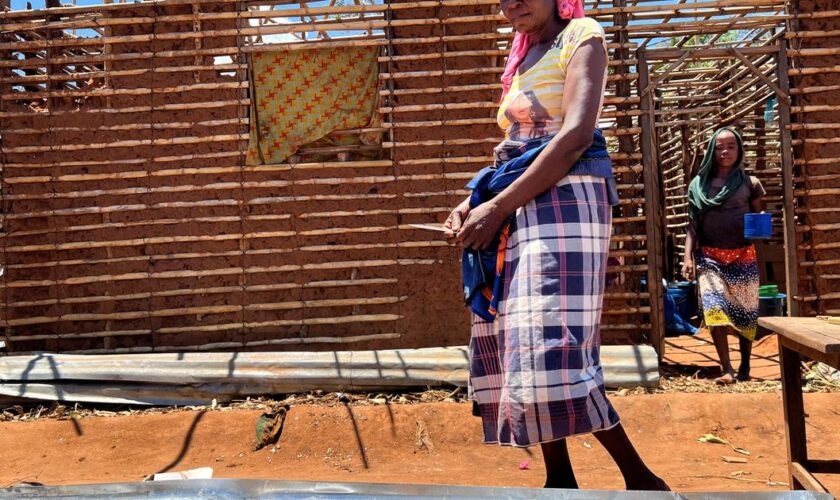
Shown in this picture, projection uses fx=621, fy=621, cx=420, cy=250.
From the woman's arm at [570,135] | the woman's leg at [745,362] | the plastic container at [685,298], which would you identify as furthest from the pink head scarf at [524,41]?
the plastic container at [685,298]

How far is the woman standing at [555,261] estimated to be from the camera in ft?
5.47

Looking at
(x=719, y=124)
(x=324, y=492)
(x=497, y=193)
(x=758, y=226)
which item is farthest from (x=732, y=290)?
(x=719, y=124)

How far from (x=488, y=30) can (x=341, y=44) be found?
4.05 feet

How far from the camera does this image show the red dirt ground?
345 cm

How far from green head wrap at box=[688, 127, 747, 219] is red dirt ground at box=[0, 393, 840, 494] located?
1.46m

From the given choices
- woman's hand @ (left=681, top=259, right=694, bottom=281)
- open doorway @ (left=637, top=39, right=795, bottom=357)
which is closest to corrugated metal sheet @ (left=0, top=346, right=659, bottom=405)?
woman's hand @ (left=681, top=259, right=694, bottom=281)

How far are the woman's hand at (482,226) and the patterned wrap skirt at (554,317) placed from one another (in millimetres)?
65

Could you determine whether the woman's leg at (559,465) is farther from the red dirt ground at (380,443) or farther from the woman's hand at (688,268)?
the woman's hand at (688,268)

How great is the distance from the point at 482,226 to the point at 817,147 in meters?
4.72

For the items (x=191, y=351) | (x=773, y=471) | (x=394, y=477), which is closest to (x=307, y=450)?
(x=394, y=477)

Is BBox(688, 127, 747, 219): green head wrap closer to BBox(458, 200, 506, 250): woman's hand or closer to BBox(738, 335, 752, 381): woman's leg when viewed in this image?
BBox(738, 335, 752, 381): woman's leg

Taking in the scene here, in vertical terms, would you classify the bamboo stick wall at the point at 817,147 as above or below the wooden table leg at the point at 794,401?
above

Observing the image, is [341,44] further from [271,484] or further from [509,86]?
[271,484]

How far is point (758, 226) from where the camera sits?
448 centimetres
